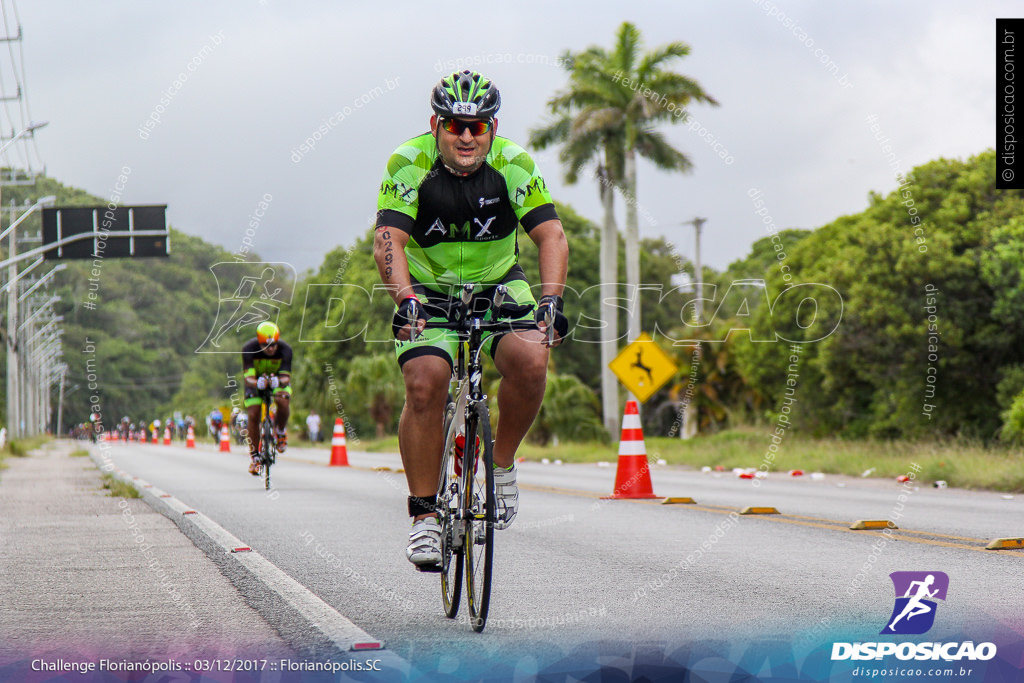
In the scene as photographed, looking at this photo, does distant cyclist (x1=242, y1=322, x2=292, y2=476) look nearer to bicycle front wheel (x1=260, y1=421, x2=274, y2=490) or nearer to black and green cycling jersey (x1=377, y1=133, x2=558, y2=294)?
bicycle front wheel (x1=260, y1=421, x2=274, y2=490)

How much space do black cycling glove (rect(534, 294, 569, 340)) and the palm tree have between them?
98.9 feet

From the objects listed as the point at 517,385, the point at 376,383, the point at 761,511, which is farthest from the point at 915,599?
the point at 376,383

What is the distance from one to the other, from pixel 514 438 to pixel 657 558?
2.39 m

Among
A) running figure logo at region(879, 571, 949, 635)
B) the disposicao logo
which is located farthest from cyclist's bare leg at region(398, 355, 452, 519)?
running figure logo at region(879, 571, 949, 635)

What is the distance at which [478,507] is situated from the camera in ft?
17.3

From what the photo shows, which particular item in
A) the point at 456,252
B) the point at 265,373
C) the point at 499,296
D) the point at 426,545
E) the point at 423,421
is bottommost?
the point at 426,545

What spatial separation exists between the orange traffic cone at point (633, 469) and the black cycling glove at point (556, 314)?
290 inches

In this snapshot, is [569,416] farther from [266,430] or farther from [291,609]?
[291,609]

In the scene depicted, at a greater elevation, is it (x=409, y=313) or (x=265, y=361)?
(x=265, y=361)

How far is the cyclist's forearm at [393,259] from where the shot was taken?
528 centimetres

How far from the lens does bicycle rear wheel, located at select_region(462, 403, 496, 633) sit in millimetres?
5086

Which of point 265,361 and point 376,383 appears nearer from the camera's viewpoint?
point 265,361

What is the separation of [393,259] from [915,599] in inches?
116

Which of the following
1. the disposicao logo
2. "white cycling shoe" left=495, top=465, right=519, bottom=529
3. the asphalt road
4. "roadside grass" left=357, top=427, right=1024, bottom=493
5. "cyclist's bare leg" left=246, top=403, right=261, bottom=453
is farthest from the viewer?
"roadside grass" left=357, top=427, right=1024, bottom=493
